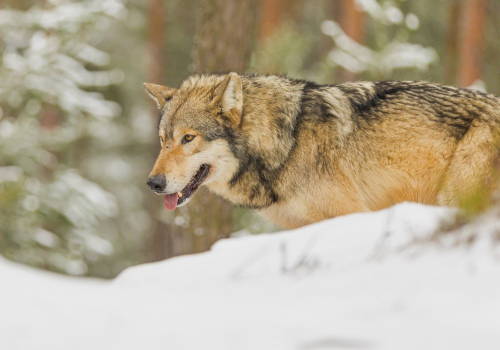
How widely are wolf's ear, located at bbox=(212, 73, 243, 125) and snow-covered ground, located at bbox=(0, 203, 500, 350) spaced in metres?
2.38

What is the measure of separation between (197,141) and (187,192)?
1.52 ft

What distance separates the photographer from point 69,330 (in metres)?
2.22

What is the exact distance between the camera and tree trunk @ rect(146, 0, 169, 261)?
2033 centimetres

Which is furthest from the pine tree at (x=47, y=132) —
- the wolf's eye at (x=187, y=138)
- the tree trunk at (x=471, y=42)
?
the tree trunk at (x=471, y=42)

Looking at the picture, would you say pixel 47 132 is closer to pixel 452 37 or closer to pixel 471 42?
pixel 471 42

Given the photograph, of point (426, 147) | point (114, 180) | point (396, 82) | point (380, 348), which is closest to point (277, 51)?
point (396, 82)

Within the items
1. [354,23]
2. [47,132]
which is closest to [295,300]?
[47,132]

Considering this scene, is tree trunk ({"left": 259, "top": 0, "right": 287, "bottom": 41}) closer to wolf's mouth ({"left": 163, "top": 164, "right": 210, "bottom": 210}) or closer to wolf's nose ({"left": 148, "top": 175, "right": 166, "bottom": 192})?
wolf's mouth ({"left": 163, "top": 164, "right": 210, "bottom": 210})

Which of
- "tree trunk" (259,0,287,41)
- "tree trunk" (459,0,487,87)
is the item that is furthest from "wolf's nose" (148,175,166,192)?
"tree trunk" (259,0,287,41)

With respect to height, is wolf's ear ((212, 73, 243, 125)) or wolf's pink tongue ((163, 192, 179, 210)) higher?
wolf's ear ((212, 73, 243, 125))

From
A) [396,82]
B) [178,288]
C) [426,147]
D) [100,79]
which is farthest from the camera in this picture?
[100,79]

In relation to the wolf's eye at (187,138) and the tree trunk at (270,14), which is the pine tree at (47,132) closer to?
the wolf's eye at (187,138)

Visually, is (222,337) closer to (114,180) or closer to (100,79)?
(100,79)

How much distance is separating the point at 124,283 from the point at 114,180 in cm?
2133
